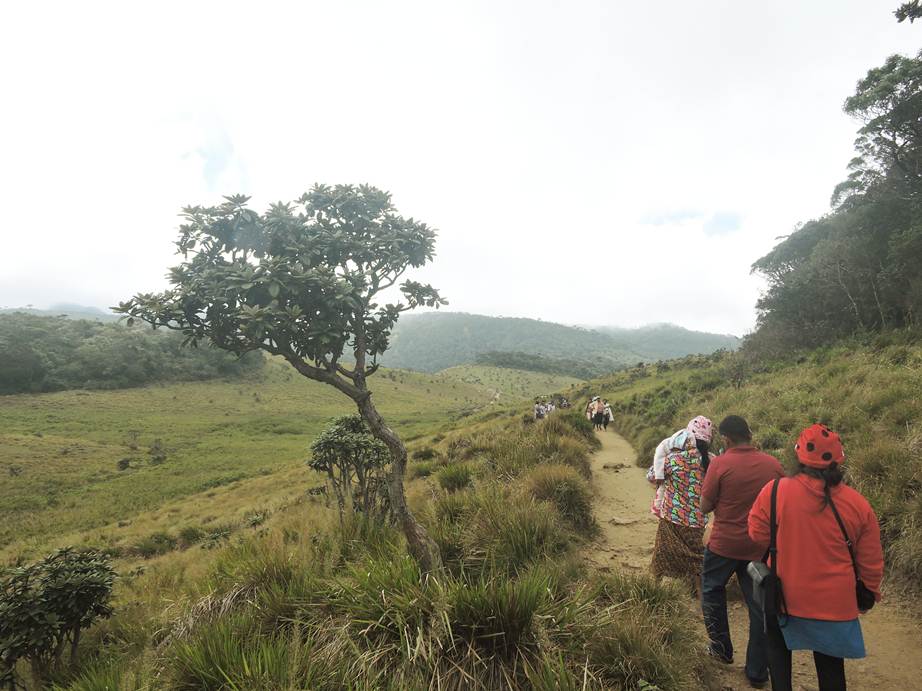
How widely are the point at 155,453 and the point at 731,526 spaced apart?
158 feet

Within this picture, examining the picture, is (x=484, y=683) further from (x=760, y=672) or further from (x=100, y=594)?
(x=100, y=594)

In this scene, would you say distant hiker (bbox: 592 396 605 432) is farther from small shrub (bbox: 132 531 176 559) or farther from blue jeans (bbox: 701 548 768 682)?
small shrub (bbox: 132 531 176 559)

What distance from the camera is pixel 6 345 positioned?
2527 inches

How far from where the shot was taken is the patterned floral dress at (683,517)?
5027 millimetres

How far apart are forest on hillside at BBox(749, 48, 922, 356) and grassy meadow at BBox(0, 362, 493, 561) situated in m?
25.7

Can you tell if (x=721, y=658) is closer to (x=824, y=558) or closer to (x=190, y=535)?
(x=824, y=558)

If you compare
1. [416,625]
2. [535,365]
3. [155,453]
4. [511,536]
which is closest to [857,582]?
[416,625]

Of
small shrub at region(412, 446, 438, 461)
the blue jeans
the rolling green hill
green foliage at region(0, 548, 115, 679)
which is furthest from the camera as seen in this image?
the rolling green hill

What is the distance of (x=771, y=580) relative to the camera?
283cm

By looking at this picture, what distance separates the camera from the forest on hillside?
16.5 meters

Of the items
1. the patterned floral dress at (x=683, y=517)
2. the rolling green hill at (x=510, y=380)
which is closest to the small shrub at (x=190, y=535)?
the patterned floral dress at (x=683, y=517)

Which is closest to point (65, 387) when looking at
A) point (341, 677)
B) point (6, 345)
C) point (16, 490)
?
point (6, 345)

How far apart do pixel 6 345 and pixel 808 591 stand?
312 feet

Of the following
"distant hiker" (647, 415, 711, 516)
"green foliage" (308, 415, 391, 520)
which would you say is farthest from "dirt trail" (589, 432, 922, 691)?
"green foliage" (308, 415, 391, 520)
